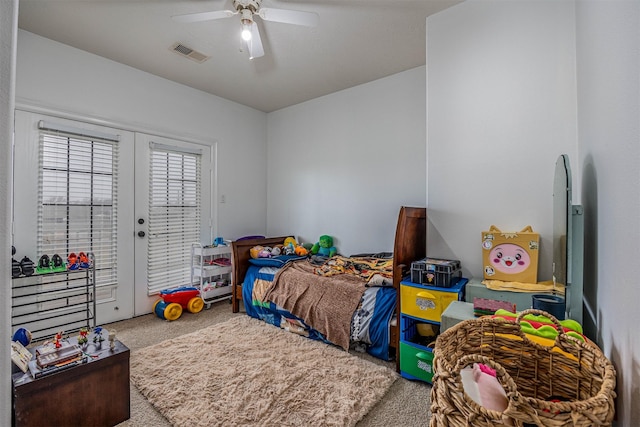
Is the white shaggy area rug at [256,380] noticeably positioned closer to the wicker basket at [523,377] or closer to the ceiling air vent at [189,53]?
the wicker basket at [523,377]

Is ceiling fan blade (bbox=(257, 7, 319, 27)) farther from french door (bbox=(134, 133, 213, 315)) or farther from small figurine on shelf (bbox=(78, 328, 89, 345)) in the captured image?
small figurine on shelf (bbox=(78, 328, 89, 345))

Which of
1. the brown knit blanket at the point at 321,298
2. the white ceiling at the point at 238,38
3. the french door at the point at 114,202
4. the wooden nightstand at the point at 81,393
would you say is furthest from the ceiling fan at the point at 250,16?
the wooden nightstand at the point at 81,393

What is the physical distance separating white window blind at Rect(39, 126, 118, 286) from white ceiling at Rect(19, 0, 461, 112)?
2.82ft

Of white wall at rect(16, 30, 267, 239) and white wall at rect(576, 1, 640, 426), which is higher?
white wall at rect(16, 30, 267, 239)

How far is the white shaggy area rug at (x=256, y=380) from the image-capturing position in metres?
1.59

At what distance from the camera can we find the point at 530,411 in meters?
0.58

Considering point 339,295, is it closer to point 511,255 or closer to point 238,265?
point 511,255

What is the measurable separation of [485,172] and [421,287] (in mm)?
925

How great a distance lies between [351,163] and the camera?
141 inches

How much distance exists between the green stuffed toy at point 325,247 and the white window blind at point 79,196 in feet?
7.12

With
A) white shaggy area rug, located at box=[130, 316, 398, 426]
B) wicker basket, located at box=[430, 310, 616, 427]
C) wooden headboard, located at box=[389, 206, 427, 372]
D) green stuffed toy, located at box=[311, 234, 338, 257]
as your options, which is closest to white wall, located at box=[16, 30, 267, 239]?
green stuffed toy, located at box=[311, 234, 338, 257]

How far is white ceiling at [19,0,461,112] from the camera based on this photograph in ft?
7.12

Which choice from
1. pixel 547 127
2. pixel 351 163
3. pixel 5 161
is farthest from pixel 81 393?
pixel 351 163

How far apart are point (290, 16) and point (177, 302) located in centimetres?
288
